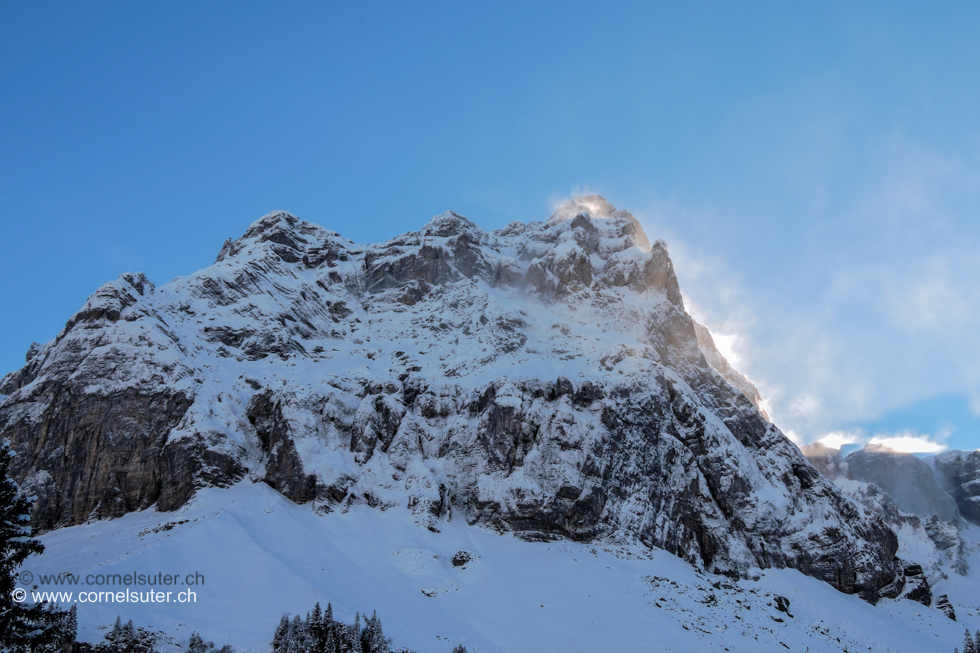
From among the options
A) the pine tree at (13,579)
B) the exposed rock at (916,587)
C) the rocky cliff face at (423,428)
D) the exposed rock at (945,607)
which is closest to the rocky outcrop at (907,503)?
the exposed rock at (916,587)

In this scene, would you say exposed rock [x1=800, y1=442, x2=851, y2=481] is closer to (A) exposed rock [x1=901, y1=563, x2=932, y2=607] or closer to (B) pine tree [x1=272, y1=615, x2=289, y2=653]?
(A) exposed rock [x1=901, y1=563, x2=932, y2=607]

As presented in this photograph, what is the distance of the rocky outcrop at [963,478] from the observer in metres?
115

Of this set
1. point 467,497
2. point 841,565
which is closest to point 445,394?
point 467,497

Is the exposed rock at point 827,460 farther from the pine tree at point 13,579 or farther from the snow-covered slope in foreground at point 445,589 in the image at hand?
the pine tree at point 13,579

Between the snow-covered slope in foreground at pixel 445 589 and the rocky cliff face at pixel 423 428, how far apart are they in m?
2.97

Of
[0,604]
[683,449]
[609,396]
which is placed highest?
[609,396]

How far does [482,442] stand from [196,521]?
94.6 ft

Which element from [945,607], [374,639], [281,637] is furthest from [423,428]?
[945,607]

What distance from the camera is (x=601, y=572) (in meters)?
54.2

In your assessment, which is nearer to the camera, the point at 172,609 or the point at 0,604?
the point at 0,604

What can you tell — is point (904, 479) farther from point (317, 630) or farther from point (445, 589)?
point (317, 630)

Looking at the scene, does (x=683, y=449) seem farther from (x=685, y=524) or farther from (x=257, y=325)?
(x=257, y=325)

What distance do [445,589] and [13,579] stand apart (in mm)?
37786

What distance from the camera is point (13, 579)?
704 inches
